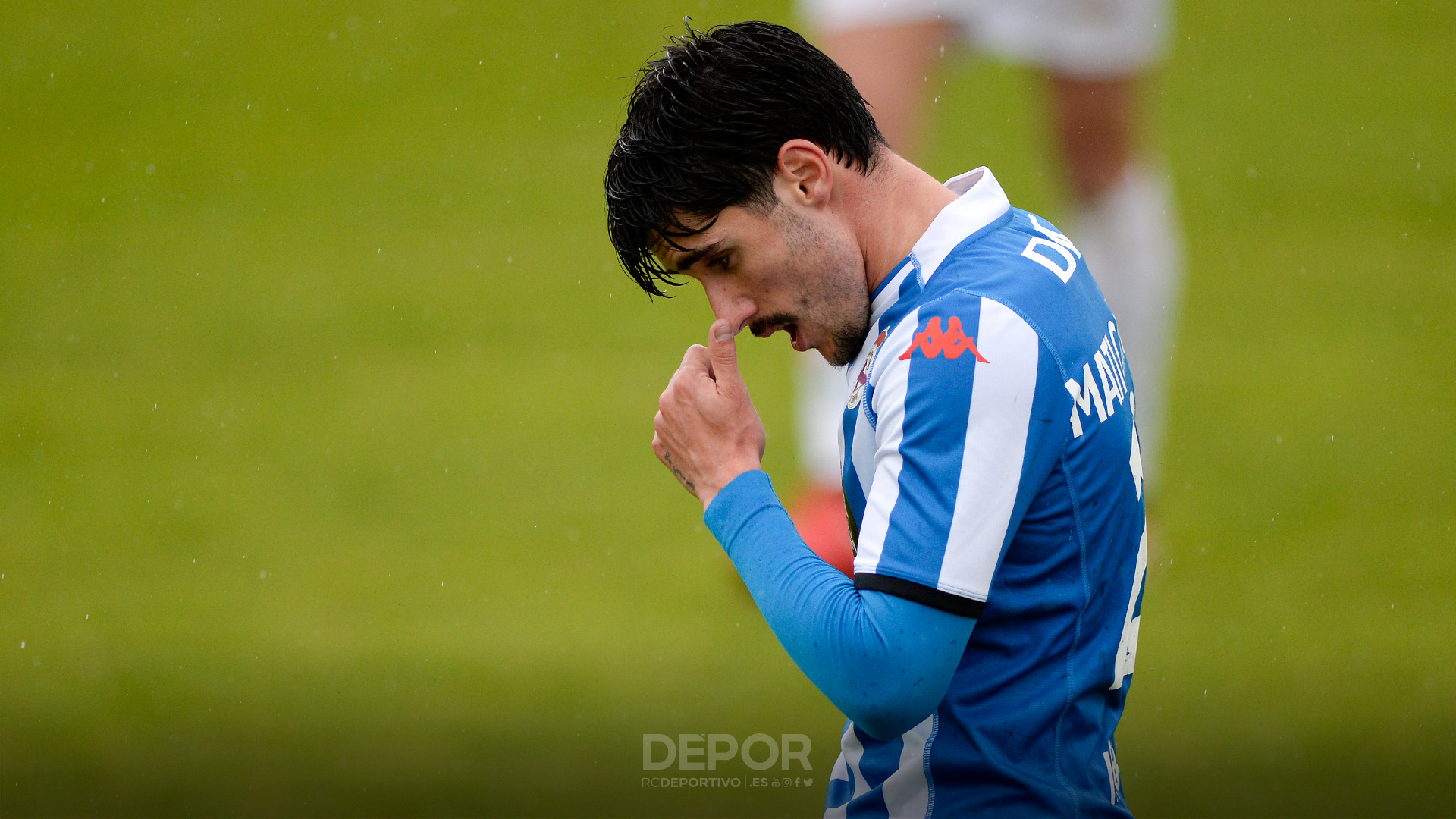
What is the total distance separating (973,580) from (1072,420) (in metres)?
0.21

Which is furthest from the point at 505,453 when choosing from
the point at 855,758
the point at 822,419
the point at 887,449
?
the point at 887,449

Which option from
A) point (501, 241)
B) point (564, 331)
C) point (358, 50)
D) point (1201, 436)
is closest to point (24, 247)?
point (501, 241)

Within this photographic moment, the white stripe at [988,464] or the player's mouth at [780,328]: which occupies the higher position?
the player's mouth at [780,328]

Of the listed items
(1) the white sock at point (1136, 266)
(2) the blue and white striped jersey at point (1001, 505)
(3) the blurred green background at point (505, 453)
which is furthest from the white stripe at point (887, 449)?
(1) the white sock at point (1136, 266)

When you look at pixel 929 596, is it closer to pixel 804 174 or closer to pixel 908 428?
pixel 908 428

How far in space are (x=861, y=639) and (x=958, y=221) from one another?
1.63 feet

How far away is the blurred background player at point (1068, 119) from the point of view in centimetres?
287

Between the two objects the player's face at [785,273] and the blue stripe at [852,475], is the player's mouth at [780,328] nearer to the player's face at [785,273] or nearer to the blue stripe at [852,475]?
the player's face at [785,273]

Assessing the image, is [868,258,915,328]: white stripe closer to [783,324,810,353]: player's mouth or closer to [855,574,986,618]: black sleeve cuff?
[783,324,810,353]: player's mouth

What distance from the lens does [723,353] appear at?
1.63 metres

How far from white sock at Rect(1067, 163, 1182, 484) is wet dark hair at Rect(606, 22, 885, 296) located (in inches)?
64.8

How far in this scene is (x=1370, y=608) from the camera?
3.58 meters

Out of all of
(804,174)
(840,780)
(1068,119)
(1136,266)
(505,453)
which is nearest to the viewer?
(804,174)

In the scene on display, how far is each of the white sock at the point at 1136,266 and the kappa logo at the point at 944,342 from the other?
1808 mm
